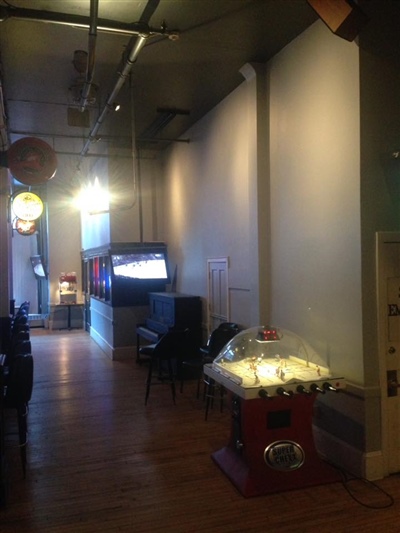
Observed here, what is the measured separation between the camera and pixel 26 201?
317 inches

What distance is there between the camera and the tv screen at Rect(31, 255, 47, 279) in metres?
13.1

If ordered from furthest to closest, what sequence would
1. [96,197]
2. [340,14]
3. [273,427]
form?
1. [96,197]
2. [273,427]
3. [340,14]

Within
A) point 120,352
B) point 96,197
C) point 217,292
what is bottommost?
point 120,352

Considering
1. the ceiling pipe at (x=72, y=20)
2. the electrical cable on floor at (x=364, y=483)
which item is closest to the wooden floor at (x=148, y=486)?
the electrical cable on floor at (x=364, y=483)

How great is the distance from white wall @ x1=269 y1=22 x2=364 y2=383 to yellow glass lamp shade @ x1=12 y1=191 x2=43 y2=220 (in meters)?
4.92

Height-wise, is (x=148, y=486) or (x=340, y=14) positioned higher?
(x=340, y=14)

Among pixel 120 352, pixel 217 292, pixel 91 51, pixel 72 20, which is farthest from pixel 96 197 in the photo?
pixel 72 20

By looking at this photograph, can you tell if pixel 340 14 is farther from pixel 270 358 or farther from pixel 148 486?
pixel 148 486

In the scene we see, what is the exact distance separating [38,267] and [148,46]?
10.1 metres

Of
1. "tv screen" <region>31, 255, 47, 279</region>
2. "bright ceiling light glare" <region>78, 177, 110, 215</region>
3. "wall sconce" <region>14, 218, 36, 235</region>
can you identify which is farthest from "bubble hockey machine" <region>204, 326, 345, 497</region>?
"tv screen" <region>31, 255, 47, 279</region>

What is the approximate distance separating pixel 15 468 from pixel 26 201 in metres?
5.26

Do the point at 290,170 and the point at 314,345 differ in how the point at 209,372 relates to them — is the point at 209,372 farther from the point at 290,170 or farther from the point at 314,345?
the point at 290,170

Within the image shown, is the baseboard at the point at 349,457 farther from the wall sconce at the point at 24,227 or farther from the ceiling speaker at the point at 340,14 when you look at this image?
the wall sconce at the point at 24,227

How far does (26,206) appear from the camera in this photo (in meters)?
8.04
